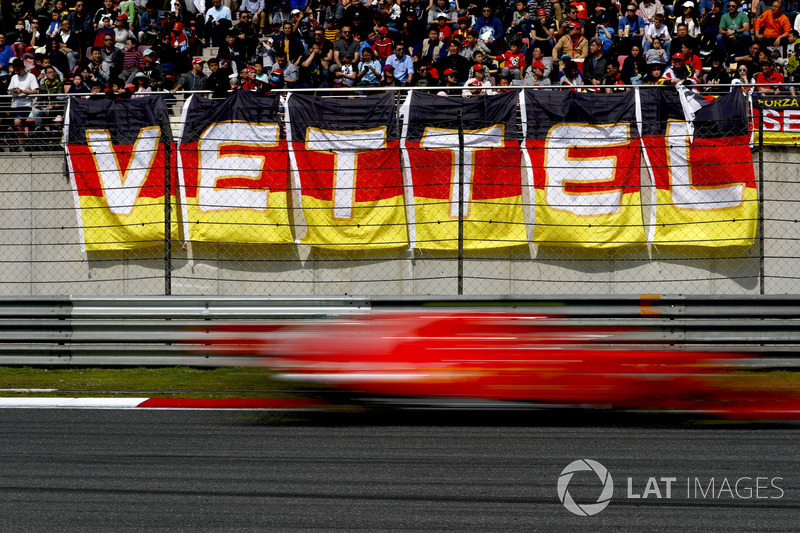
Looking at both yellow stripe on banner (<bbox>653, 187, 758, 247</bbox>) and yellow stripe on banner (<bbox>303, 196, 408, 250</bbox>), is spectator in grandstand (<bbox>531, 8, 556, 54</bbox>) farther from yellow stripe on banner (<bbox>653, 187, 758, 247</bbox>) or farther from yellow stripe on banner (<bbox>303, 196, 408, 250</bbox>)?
yellow stripe on banner (<bbox>303, 196, 408, 250</bbox>)

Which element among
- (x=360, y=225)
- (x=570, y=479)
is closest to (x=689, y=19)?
(x=360, y=225)

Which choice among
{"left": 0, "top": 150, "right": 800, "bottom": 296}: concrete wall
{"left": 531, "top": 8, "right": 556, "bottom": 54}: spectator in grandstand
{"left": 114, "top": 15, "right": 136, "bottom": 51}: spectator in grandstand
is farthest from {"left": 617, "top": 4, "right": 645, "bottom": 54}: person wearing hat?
{"left": 114, "top": 15, "right": 136, "bottom": 51}: spectator in grandstand

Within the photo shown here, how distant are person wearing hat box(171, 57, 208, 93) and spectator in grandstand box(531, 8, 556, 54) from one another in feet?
16.9

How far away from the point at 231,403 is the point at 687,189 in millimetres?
6076

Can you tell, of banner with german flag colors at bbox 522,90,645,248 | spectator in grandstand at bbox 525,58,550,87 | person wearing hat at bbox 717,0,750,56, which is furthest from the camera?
person wearing hat at bbox 717,0,750,56

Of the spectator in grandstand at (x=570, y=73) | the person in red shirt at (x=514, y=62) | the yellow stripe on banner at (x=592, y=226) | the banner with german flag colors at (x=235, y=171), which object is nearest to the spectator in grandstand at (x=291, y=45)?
the person in red shirt at (x=514, y=62)

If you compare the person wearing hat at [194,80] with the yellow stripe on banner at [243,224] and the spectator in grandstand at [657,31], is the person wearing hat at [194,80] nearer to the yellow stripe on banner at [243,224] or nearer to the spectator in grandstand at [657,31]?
the yellow stripe on banner at [243,224]

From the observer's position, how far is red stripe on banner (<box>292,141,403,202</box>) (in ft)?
37.1

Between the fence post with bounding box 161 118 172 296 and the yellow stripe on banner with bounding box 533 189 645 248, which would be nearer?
the fence post with bounding box 161 118 172 296

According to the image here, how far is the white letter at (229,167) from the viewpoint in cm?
1138

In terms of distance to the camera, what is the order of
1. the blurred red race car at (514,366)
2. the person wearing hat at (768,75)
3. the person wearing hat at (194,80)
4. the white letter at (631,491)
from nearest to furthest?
1. the white letter at (631,491)
2. the blurred red race car at (514,366)
3. the person wearing hat at (768,75)
4. the person wearing hat at (194,80)

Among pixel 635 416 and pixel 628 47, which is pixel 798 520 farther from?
pixel 628 47

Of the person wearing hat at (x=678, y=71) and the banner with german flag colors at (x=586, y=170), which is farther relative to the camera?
the person wearing hat at (x=678, y=71)

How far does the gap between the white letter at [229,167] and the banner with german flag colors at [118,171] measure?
48 cm
